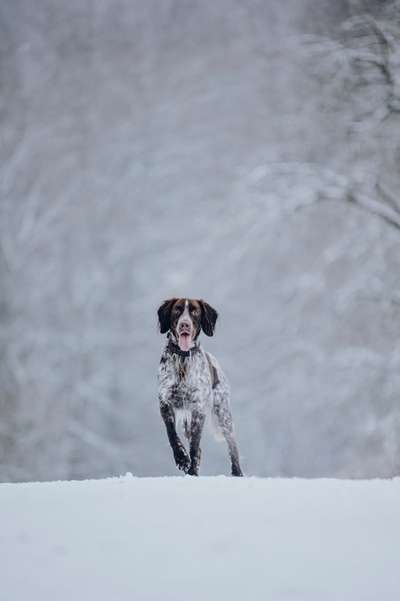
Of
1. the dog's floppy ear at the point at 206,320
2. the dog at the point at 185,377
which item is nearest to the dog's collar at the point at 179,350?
the dog at the point at 185,377

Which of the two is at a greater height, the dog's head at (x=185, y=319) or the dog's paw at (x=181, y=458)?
the dog's head at (x=185, y=319)

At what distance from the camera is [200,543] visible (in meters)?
2.93

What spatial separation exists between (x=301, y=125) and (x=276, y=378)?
3821mm

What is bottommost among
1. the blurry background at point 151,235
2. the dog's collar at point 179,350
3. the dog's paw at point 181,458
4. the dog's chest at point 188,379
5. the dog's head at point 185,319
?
the dog's paw at point 181,458

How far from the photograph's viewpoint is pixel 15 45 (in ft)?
41.3

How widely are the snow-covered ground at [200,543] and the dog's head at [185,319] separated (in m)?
1.49

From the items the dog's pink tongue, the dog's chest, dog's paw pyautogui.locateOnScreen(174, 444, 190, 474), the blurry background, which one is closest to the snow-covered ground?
dog's paw pyautogui.locateOnScreen(174, 444, 190, 474)

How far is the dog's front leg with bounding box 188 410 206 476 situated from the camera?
5.24m

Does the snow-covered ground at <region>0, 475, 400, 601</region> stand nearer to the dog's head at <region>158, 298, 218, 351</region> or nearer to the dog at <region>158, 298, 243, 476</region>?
the dog at <region>158, 298, 243, 476</region>

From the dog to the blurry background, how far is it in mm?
4419

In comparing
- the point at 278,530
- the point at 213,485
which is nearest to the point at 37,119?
the point at 213,485

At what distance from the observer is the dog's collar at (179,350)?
5.38 metres

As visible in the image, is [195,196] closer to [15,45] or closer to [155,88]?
[155,88]

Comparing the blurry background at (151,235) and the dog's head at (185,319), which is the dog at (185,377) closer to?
the dog's head at (185,319)
